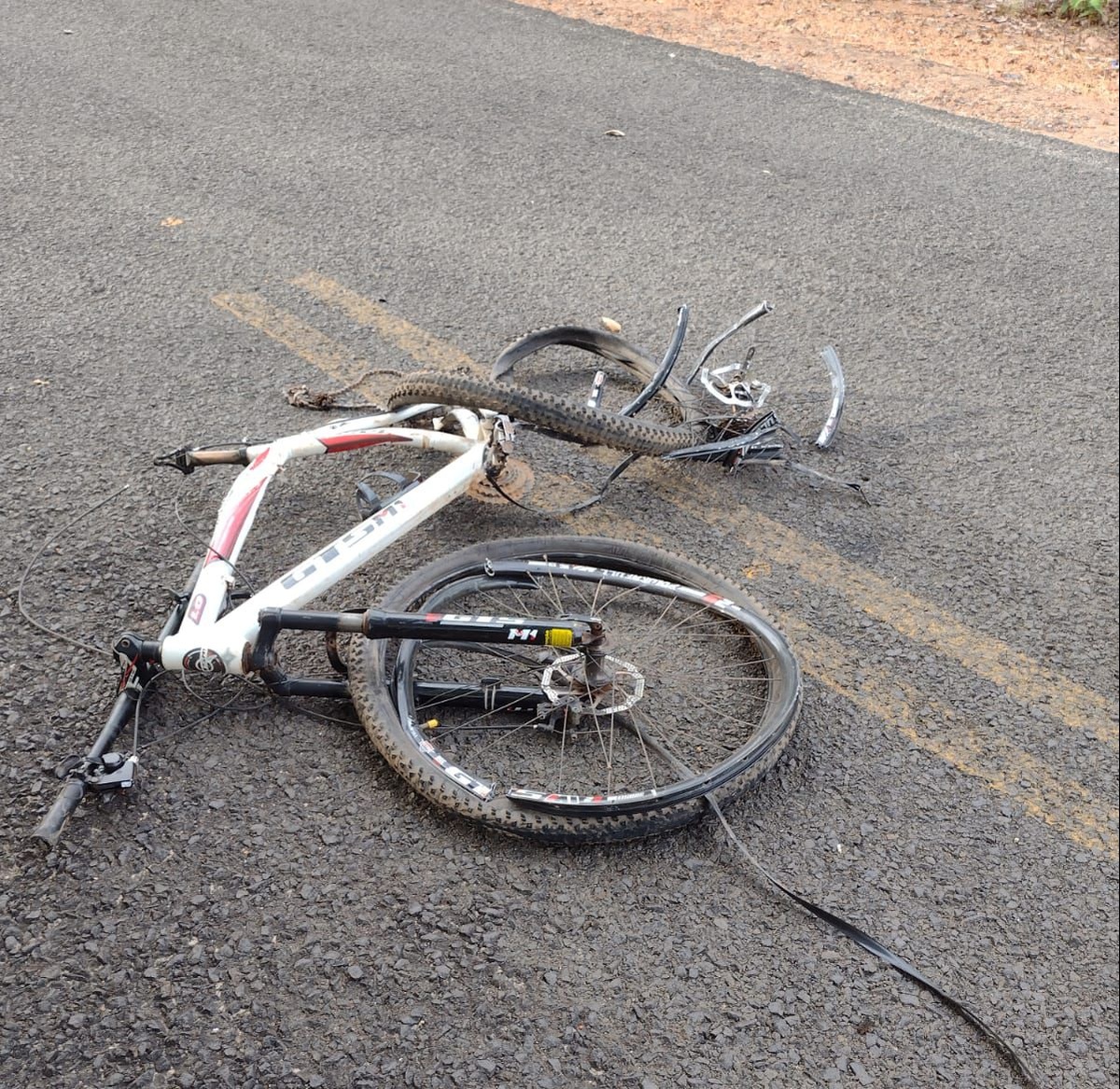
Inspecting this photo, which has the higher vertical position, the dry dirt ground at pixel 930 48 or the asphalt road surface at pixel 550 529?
the dry dirt ground at pixel 930 48

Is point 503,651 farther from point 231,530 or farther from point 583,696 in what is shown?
point 231,530

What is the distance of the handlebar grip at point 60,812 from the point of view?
278cm

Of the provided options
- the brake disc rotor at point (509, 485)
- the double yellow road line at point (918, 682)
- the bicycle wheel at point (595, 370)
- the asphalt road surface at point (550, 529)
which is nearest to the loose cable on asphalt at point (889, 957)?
the asphalt road surface at point (550, 529)

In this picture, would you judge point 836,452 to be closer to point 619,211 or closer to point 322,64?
point 619,211

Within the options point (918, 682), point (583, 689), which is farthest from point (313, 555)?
point (918, 682)

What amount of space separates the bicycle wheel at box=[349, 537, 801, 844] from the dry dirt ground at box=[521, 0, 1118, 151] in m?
6.76

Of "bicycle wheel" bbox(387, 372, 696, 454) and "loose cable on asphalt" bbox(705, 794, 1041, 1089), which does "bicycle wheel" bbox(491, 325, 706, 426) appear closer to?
"bicycle wheel" bbox(387, 372, 696, 454)

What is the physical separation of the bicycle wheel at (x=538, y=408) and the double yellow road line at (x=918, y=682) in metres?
0.39

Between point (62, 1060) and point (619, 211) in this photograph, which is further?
point (619, 211)

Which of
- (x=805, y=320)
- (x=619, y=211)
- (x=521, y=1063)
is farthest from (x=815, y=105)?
(x=521, y=1063)

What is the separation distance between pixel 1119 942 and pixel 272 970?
2.42 m

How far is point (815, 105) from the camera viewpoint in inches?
328

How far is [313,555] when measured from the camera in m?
3.69

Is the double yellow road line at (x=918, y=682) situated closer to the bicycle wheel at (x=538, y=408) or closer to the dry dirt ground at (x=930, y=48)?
the bicycle wheel at (x=538, y=408)
